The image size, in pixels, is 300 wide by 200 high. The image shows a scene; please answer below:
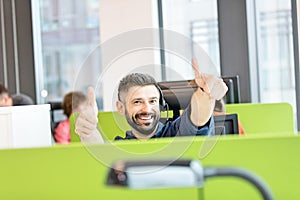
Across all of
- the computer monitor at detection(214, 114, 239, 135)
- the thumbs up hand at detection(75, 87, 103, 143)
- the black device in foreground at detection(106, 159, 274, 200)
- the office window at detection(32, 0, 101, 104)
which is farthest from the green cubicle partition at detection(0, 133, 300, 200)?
the office window at detection(32, 0, 101, 104)

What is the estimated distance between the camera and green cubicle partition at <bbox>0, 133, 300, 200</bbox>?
4.33 feet

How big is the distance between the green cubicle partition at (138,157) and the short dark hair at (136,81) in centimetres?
79

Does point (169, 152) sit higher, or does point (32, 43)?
point (32, 43)

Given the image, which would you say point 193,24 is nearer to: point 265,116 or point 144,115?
point 265,116

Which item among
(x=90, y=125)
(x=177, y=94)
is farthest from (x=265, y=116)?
(x=90, y=125)

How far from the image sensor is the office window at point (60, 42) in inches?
196

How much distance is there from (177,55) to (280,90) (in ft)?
2.66

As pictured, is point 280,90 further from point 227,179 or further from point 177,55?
point 227,179

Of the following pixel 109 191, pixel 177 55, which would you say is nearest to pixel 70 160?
pixel 109 191

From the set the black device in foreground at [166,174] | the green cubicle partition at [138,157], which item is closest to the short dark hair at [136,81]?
the green cubicle partition at [138,157]

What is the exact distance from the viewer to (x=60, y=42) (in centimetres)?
507

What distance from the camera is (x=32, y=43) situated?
496cm

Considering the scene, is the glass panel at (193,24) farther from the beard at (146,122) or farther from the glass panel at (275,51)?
the beard at (146,122)

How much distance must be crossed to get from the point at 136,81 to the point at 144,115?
162mm
